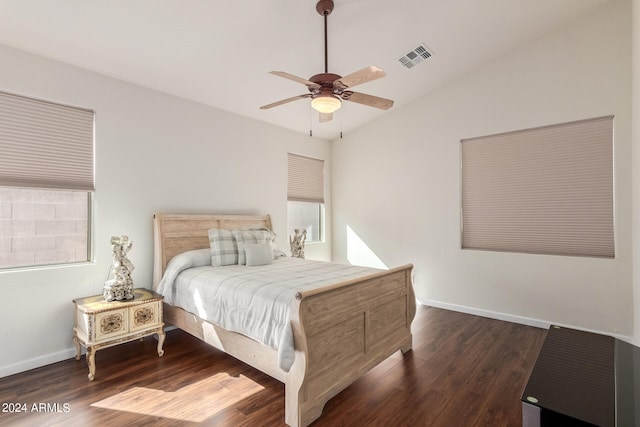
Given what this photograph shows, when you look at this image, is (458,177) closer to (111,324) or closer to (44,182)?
(111,324)

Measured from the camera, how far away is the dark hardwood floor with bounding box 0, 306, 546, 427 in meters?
2.00

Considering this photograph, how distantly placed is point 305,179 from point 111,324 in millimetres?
3405

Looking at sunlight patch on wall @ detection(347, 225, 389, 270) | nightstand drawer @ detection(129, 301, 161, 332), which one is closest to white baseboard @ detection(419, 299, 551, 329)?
sunlight patch on wall @ detection(347, 225, 389, 270)

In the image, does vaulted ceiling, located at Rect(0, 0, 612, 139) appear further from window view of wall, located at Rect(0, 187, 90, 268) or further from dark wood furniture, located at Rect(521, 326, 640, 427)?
dark wood furniture, located at Rect(521, 326, 640, 427)

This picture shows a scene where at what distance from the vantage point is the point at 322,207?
18.6 feet

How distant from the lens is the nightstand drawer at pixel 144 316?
2705 mm

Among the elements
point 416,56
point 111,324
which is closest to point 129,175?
point 111,324

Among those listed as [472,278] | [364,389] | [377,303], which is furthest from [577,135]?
[364,389]

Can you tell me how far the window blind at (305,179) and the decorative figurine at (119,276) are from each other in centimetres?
254

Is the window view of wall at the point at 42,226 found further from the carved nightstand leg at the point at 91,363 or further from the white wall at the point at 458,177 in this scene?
the white wall at the point at 458,177

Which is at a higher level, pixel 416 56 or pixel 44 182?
pixel 416 56

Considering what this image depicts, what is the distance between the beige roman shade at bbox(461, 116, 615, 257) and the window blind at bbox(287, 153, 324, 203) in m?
2.34

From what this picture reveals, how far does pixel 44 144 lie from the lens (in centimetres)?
272

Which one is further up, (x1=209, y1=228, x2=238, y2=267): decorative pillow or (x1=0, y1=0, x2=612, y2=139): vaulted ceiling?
(x1=0, y1=0, x2=612, y2=139): vaulted ceiling
